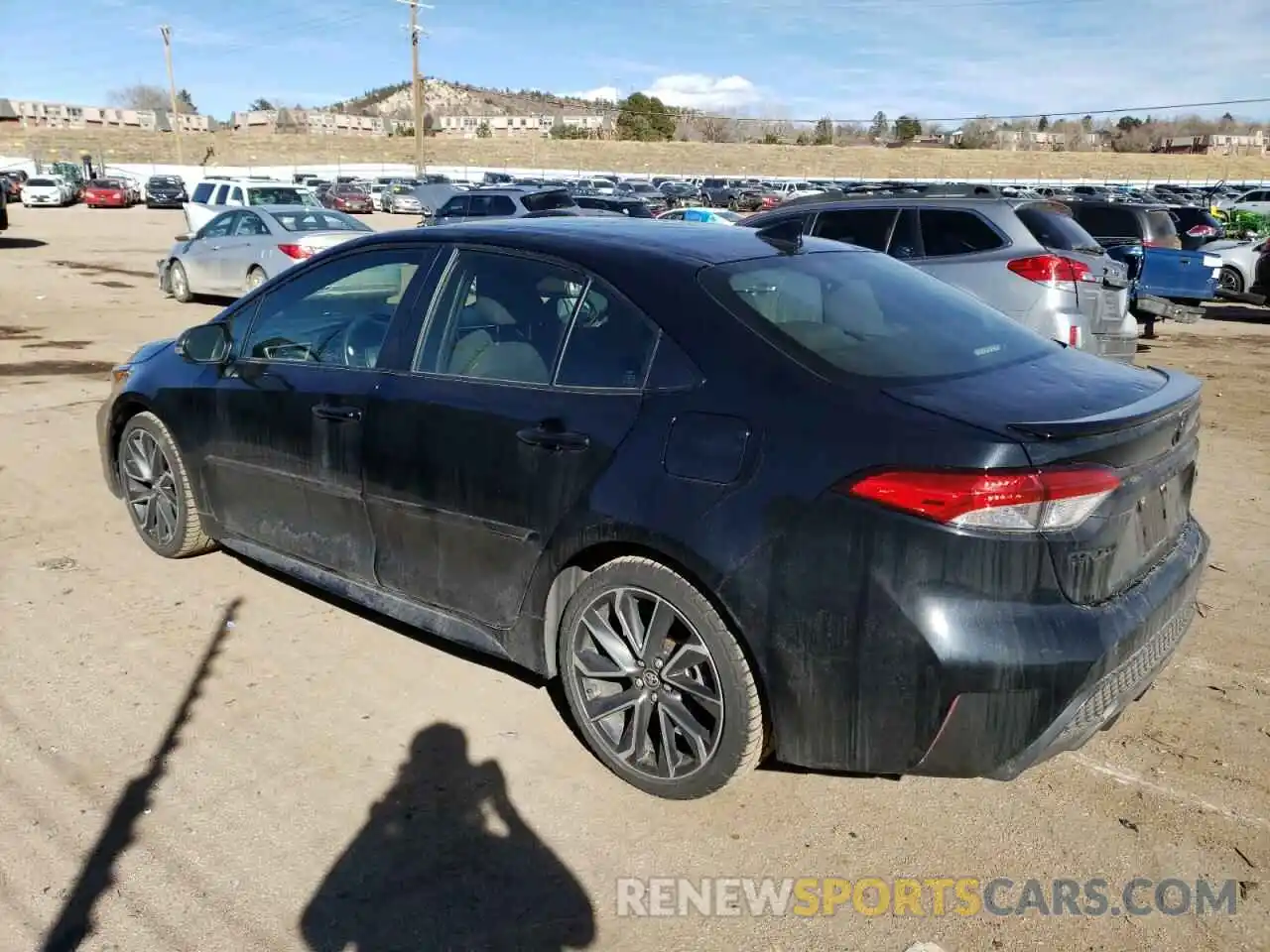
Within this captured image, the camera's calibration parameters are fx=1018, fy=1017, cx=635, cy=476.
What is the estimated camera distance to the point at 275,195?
21.3m

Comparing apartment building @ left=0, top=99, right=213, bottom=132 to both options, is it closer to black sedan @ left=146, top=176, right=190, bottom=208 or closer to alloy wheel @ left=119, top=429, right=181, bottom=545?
black sedan @ left=146, top=176, right=190, bottom=208

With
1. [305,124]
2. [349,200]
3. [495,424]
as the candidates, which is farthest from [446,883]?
[305,124]

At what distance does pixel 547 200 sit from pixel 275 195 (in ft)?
18.7

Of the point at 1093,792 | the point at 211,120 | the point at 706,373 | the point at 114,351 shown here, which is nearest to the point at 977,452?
the point at 706,373

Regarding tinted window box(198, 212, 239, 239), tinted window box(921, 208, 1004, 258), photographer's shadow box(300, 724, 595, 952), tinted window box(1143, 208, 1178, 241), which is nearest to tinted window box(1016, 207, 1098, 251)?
tinted window box(921, 208, 1004, 258)

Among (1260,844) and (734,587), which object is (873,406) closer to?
(734,587)

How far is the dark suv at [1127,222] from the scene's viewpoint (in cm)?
1576

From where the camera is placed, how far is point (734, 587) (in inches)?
110

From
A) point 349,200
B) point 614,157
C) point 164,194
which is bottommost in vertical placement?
point 349,200

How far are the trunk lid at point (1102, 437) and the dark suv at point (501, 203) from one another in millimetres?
18055

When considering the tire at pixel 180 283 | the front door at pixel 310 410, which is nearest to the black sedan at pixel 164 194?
the tire at pixel 180 283

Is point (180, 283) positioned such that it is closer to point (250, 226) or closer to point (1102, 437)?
point (250, 226)

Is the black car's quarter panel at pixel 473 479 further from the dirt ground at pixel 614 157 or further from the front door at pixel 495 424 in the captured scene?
the dirt ground at pixel 614 157

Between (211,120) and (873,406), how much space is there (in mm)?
120965
